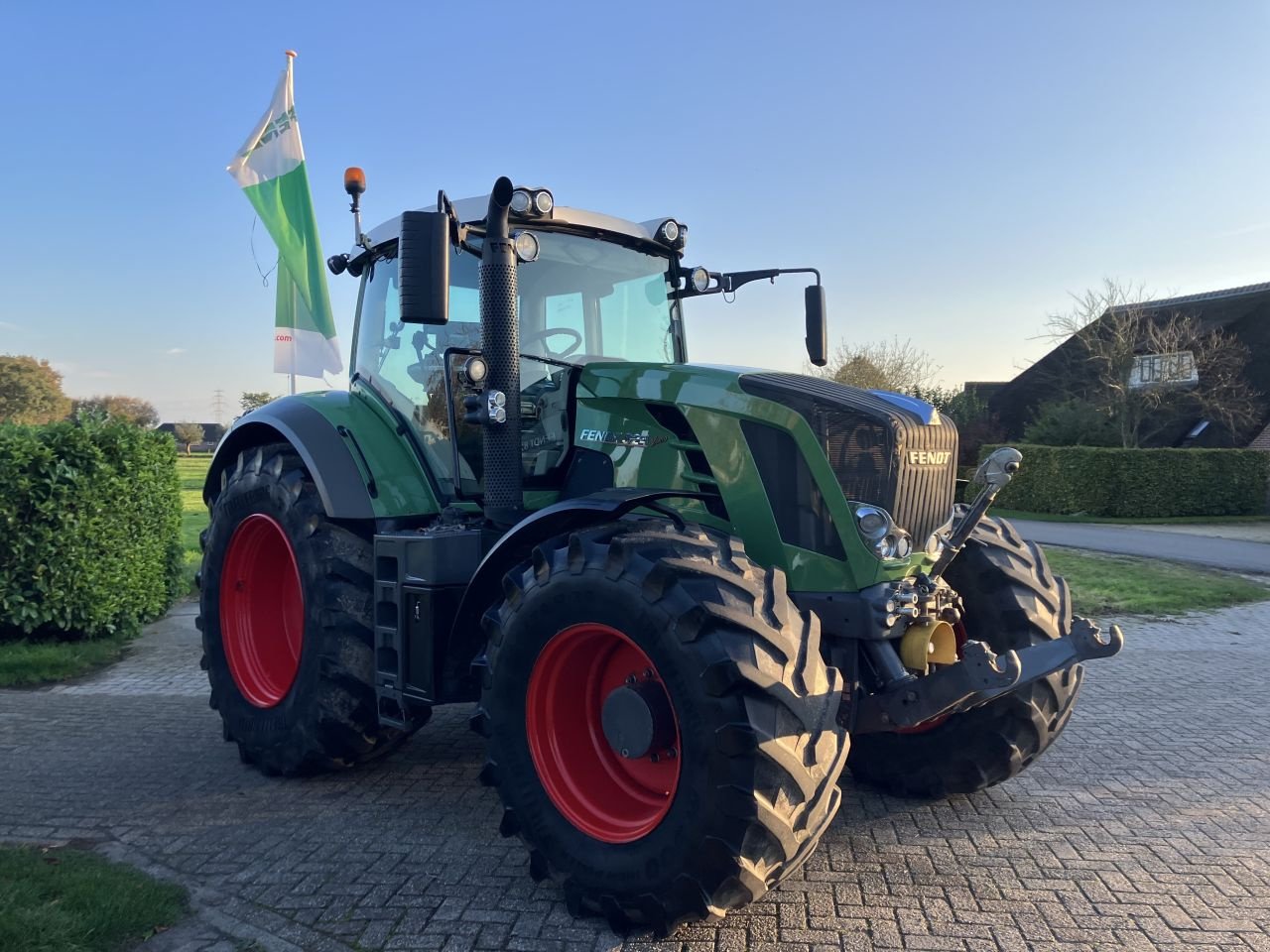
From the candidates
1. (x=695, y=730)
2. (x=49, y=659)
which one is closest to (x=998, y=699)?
(x=695, y=730)

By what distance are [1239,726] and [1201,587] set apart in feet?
22.2

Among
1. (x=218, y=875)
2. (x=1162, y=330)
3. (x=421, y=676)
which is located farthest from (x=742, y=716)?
(x=1162, y=330)

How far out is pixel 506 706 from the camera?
3385 millimetres

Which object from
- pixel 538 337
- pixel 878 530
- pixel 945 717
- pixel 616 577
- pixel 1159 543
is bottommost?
pixel 1159 543

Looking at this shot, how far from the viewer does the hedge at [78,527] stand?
725cm

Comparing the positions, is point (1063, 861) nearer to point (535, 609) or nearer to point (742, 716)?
point (742, 716)

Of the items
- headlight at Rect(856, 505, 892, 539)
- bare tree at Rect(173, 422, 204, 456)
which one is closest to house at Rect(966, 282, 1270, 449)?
headlight at Rect(856, 505, 892, 539)

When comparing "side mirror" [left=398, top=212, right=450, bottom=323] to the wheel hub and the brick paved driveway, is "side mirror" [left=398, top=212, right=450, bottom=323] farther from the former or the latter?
the brick paved driveway

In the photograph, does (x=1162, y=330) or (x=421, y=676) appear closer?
(x=421, y=676)

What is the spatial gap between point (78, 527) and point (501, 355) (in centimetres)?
523

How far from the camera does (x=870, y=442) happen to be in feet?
Result: 11.5

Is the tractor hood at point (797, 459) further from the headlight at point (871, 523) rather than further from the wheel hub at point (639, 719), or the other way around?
the wheel hub at point (639, 719)

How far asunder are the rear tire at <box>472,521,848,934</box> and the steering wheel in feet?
4.58

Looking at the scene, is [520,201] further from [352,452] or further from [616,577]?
[616,577]
